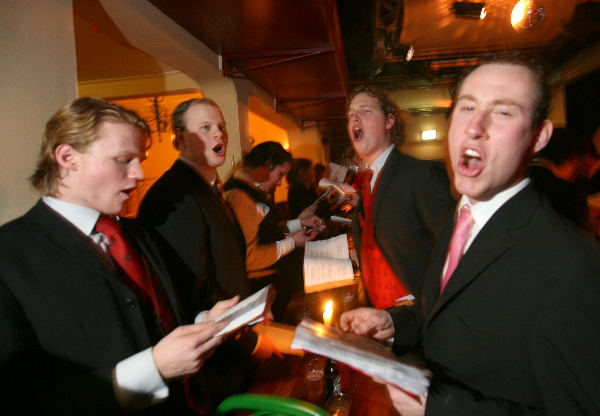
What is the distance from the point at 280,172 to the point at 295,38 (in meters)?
1.78

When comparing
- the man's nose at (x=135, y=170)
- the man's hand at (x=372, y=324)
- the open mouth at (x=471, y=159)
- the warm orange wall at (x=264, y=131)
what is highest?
the warm orange wall at (x=264, y=131)

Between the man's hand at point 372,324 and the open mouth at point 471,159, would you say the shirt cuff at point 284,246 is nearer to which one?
the man's hand at point 372,324

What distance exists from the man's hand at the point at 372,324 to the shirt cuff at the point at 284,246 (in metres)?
1.58

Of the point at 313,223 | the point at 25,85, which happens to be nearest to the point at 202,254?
the point at 25,85

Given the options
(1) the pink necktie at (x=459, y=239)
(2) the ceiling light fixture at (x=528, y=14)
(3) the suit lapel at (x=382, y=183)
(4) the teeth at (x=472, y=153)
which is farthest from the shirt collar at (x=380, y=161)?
(2) the ceiling light fixture at (x=528, y=14)

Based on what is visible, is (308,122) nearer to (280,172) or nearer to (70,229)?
(280,172)

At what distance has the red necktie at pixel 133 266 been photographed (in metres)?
1.34

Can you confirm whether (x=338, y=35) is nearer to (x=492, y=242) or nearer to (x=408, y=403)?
(x=492, y=242)

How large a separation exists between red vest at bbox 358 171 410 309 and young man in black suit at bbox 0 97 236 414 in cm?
107

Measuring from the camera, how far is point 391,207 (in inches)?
80.3

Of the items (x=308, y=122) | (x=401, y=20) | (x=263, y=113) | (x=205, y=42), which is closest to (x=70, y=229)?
(x=205, y=42)

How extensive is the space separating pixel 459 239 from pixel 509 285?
0.28 metres

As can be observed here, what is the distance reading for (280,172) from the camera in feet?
12.3

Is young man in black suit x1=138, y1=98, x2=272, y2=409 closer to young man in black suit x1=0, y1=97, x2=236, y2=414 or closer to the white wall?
young man in black suit x1=0, y1=97, x2=236, y2=414
